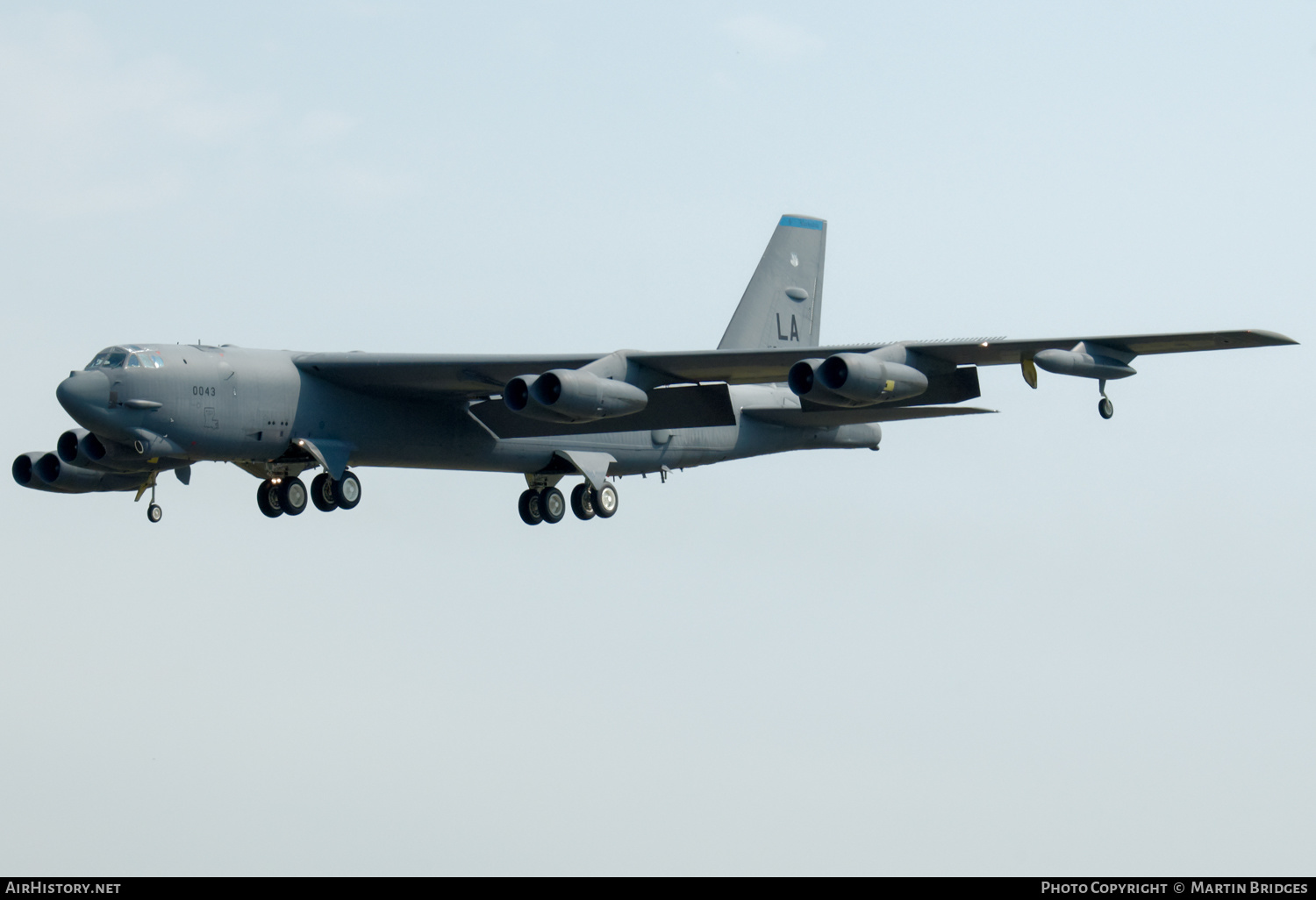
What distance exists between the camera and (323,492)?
2891 centimetres

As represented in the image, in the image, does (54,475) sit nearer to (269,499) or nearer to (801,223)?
(269,499)

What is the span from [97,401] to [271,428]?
2743 millimetres

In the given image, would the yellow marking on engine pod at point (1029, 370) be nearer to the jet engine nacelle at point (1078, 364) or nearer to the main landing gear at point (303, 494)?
the jet engine nacelle at point (1078, 364)

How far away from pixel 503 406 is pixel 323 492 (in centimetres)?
341

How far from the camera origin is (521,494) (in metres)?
33.4

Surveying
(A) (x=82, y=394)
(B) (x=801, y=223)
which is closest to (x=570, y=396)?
(A) (x=82, y=394)

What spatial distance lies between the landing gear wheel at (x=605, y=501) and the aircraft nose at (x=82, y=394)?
33.0 ft

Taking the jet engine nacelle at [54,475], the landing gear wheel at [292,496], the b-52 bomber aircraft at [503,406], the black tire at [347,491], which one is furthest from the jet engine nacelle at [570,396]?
the jet engine nacelle at [54,475]

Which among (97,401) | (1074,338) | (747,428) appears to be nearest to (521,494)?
(747,428)

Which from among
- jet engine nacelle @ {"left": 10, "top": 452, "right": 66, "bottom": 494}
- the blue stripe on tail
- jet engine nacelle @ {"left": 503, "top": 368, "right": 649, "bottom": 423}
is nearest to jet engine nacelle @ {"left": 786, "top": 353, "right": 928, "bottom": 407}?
jet engine nacelle @ {"left": 503, "top": 368, "right": 649, "bottom": 423}

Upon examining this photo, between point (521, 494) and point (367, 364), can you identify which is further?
point (521, 494)

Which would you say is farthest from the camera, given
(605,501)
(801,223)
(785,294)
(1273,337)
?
(801,223)

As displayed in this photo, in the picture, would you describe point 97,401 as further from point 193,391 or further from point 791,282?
point 791,282

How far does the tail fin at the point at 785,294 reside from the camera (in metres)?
35.1
